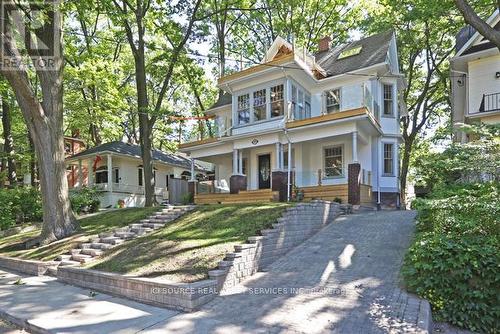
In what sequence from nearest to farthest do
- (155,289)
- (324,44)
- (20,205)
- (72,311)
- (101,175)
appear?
(72,311), (155,289), (20,205), (324,44), (101,175)

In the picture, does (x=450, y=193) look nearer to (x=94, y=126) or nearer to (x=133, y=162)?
(x=133, y=162)

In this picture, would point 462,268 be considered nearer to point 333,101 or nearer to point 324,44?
point 333,101

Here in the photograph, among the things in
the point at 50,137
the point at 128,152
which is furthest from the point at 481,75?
the point at 128,152

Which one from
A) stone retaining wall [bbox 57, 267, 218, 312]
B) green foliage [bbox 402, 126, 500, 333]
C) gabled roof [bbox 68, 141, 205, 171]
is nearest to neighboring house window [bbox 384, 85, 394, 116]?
green foliage [bbox 402, 126, 500, 333]

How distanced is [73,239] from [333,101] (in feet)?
41.3

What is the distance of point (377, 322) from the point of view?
493cm

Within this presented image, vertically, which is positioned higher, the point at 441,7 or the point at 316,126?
the point at 441,7

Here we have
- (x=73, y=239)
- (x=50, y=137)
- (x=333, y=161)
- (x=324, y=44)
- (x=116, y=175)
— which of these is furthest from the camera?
(x=116, y=175)

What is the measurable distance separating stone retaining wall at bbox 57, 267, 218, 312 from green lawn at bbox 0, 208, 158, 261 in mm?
3251

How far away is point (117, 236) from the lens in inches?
431

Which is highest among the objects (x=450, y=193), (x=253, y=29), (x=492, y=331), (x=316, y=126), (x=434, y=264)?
(x=253, y=29)

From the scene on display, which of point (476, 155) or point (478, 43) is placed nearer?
point (476, 155)

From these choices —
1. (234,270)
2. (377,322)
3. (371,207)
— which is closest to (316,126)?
(371,207)

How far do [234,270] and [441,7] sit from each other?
14.9 metres
